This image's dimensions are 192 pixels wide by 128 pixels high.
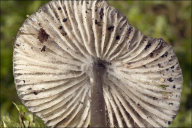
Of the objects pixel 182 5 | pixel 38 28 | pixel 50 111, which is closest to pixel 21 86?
pixel 50 111

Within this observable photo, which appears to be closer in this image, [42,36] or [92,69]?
[42,36]

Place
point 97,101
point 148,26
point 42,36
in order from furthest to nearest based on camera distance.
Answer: point 148,26 → point 97,101 → point 42,36

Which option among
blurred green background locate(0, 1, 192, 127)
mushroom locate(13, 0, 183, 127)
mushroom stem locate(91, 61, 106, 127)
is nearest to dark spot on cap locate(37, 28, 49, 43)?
mushroom locate(13, 0, 183, 127)

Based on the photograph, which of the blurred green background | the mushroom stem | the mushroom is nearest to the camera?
the mushroom

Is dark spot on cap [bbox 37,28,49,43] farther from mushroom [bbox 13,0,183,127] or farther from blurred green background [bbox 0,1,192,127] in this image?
blurred green background [bbox 0,1,192,127]

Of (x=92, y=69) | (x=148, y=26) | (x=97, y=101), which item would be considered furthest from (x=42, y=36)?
(x=148, y=26)

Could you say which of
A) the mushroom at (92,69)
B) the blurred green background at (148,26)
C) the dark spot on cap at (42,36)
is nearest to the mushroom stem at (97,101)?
the mushroom at (92,69)

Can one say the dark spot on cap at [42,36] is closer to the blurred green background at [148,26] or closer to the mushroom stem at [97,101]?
the mushroom stem at [97,101]

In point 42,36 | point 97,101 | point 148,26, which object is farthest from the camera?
point 148,26

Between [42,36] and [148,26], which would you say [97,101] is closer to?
[42,36]
